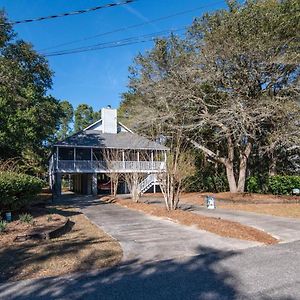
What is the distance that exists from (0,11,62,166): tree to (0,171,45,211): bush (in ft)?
13.1

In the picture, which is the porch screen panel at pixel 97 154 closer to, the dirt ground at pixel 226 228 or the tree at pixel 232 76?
the tree at pixel 232 76

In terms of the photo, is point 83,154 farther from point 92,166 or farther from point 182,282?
point 182,282

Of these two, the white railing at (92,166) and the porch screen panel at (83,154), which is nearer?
the white railing at (92,166)

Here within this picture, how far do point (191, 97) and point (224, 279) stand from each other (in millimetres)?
17715

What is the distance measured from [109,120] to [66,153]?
5.24 meters

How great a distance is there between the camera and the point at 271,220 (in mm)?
11812

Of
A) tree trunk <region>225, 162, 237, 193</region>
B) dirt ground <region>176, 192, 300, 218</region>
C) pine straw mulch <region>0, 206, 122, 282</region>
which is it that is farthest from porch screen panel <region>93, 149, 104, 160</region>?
pine straw mulch <region>0, 206, 122, 282</region>

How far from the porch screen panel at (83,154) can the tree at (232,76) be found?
8.25 metres

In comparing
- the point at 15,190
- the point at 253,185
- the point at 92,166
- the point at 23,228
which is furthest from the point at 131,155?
the point at 23,228

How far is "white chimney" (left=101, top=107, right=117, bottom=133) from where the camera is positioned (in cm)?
3128

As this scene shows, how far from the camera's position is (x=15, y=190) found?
10789 mm

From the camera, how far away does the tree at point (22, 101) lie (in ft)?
51.8

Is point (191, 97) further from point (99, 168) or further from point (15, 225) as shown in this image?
point (15, 225)

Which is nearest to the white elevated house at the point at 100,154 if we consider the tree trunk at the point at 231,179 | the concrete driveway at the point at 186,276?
the tree trunk at the point at 231,179
